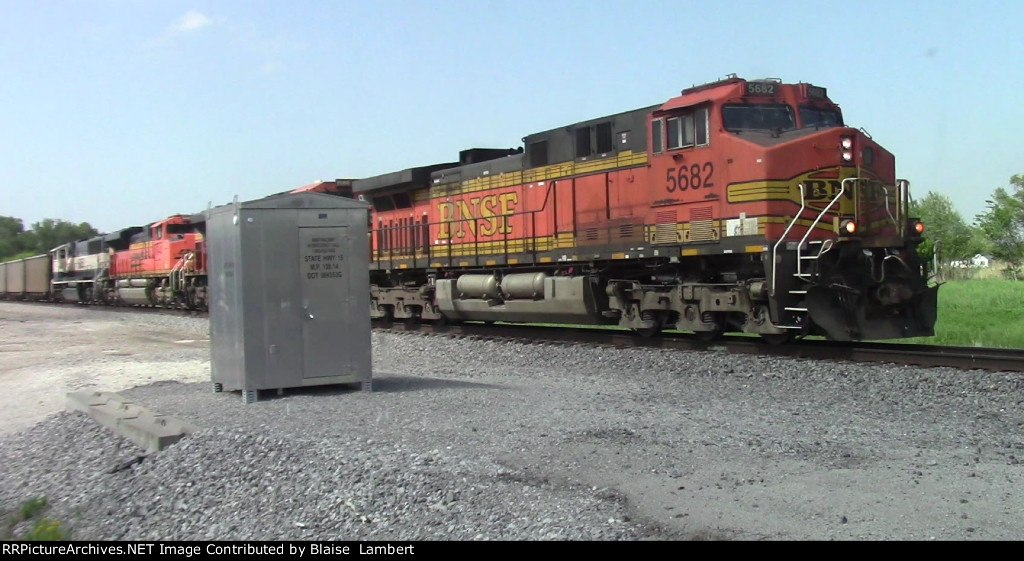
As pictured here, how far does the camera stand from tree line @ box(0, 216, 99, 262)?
100 meters

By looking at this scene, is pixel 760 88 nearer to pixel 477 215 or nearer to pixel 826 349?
pixel 826 349

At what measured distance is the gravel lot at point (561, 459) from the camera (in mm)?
4867

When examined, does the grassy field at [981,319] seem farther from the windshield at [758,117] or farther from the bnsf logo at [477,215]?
the bnsf logo at [477,215]

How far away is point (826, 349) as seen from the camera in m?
11.7

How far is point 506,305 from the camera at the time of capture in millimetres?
16938

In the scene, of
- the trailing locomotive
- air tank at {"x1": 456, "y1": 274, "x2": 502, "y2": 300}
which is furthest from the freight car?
air tank at {"x1": 456, "y1": 274, "x2": 502, "y2": 300}

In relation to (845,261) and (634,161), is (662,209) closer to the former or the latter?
(634,161)

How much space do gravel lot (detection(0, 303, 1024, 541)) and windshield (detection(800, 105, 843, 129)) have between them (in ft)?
12.0

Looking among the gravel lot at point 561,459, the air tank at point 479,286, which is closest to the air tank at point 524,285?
the air tank at point 479,286

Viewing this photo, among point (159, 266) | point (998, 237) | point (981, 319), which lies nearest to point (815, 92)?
point (981, 319)

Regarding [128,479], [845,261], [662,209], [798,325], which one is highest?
[662,209]

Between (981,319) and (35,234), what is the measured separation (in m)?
105
